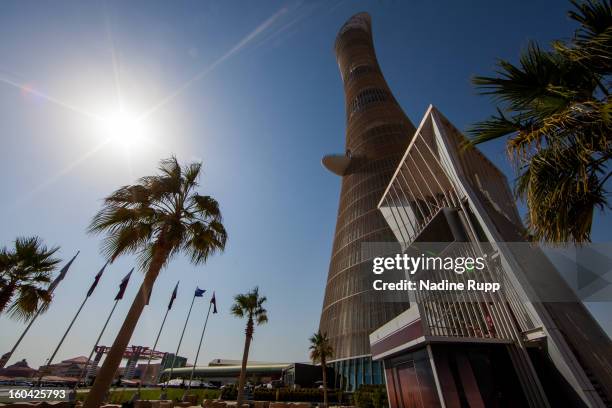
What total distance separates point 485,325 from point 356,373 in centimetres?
1765

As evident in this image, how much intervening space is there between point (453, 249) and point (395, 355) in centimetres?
545

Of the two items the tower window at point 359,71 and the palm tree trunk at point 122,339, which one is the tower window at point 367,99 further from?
the palm tree trunk at point 122,339

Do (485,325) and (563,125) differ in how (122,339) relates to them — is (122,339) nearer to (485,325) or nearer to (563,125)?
(563,125)

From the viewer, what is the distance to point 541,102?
3541 millimetres

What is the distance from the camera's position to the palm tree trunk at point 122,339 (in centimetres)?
546

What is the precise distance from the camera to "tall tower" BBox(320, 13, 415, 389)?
2625cm

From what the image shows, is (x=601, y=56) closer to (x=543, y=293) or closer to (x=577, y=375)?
(x=577, y=375)

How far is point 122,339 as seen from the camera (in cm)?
612

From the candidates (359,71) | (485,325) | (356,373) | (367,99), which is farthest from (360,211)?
(359,71)

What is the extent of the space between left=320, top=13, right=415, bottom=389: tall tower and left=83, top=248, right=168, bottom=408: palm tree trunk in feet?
73.1

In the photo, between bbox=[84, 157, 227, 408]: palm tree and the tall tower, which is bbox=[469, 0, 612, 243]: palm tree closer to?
bbox=[84, 157, 227, 408]: palm tree

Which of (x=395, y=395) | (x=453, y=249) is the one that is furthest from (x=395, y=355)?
(x=453, y=249)

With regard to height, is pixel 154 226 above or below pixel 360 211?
below

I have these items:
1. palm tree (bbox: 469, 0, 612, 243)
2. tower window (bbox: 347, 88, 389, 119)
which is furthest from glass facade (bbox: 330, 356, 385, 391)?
tower window (bbox: 347, 88, 389, 119)
